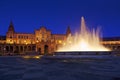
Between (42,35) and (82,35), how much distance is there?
66896 mm

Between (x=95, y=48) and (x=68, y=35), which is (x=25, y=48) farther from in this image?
(x=95, y=48)

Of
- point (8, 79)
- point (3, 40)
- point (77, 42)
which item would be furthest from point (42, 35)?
point (8, 79)

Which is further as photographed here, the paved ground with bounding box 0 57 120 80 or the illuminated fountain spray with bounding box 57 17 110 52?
the illuminated fountain spray with bounding box 57 17 110 52

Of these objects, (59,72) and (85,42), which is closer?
(59,72)

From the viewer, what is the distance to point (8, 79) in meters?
7.98

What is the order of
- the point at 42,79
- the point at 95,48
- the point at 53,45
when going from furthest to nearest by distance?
the point at 53,45, the point at 95,48, the point at 42,79

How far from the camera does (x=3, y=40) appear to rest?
11925 cm

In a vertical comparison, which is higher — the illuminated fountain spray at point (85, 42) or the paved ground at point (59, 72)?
the illuminated fountain spray at point (85, 42)

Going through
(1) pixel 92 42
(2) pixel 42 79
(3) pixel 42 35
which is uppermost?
(3) pixel 42 35

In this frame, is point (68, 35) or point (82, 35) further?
point (68, 35)

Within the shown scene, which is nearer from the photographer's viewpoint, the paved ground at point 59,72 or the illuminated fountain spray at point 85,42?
the paved ground at point 59,72

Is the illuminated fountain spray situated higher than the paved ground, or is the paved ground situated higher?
the illuminated fountain spray

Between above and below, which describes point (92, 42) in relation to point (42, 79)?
above

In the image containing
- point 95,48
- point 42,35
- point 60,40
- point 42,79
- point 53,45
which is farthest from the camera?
point 60,40
